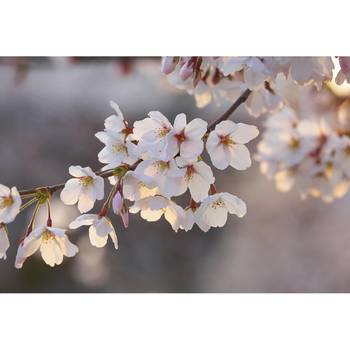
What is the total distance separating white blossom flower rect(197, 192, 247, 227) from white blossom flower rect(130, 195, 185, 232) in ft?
0.14

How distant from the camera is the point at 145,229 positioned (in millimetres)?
4473

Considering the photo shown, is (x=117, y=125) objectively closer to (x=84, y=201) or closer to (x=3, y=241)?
(x=84, y=201)

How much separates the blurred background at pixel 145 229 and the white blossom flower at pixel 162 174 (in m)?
2.69

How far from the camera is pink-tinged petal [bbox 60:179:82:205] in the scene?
112cm

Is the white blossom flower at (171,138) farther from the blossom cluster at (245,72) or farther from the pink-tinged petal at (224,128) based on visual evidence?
the blossom cluster at (245,72)

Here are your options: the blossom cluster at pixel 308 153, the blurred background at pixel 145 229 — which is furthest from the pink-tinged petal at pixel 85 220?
the blurred background at pixel 145 229

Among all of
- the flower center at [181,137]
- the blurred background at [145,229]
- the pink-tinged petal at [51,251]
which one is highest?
the flower center at [181,137]

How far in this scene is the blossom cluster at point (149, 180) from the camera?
105 centimetres

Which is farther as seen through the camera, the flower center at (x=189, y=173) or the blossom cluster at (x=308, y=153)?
the blossom cluster at (x=308, y=153)

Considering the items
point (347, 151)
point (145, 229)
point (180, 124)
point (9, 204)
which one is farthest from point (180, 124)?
point (145, 229)

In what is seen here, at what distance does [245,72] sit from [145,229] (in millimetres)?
3299
